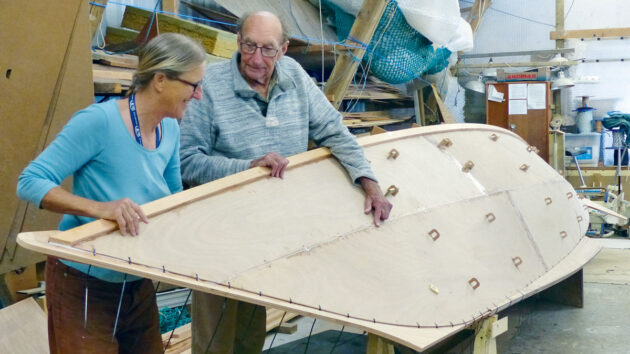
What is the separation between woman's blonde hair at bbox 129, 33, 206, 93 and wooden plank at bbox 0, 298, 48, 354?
142 centimetres

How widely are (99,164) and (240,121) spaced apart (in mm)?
786

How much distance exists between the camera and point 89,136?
1732 mm

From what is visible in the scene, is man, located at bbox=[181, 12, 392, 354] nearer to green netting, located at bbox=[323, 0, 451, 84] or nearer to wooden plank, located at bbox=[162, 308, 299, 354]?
wooden plank, located at bbox=[162, 308, 299, 354]

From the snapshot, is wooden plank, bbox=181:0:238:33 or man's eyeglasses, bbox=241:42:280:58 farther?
wooden plank, bbox=181:0:238:33

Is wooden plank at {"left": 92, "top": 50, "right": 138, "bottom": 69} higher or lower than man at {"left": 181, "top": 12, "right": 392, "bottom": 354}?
higher

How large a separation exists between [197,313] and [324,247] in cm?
58

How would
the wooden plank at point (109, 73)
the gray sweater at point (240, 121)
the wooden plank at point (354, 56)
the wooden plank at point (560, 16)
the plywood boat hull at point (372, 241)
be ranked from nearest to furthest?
the plywood boat hull at point (372, 241), the gray sweater at point (240, 121), the wooden plank at point (109, 73), the wooden plank at point (354, 56), the wooden plank at point (560, 16)

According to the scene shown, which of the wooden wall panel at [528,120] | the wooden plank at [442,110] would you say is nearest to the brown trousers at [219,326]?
the wooden plank at [442,110]

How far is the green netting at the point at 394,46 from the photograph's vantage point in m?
5.39

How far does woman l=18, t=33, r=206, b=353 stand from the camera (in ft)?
5.62

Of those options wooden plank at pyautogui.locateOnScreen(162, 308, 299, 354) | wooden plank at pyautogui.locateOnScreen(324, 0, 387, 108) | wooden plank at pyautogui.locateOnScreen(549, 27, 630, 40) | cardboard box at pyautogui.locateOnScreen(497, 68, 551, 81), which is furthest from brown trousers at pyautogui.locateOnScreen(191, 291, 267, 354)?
wooden plank at pyautogui.locateOnScreen(549, 27, 630, 40)

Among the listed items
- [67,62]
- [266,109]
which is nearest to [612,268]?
[266,109]

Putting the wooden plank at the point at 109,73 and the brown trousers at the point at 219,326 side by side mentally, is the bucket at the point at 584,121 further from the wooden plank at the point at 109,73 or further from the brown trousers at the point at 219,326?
the brown trousers at the point at 219,326

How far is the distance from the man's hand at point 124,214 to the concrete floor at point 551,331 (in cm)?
190
